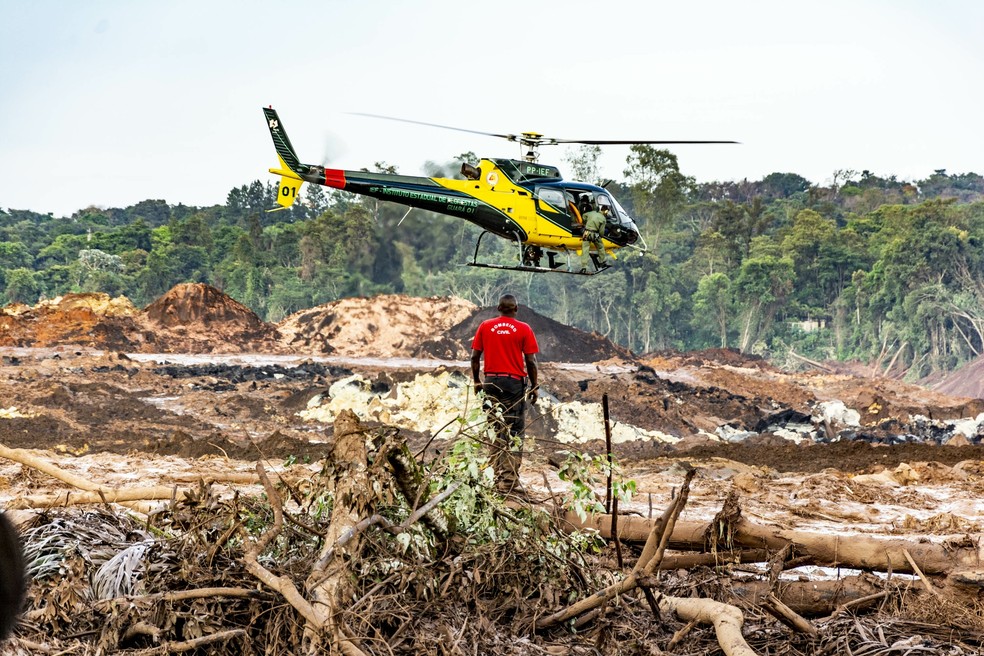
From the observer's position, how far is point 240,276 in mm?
44375

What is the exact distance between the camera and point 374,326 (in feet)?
109

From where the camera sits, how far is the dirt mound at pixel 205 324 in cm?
3244

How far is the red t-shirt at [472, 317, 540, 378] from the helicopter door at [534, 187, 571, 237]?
25.3ft

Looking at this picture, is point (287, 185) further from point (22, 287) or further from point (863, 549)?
point (22, 287)

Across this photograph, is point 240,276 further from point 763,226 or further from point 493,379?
point 493,379

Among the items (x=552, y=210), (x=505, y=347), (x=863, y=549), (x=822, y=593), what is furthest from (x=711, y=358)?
(x=822, y=593)

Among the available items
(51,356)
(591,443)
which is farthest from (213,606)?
(51,356)

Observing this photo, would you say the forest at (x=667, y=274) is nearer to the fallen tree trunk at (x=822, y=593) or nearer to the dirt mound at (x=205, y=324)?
the dirt mound at (x=205, y=324)

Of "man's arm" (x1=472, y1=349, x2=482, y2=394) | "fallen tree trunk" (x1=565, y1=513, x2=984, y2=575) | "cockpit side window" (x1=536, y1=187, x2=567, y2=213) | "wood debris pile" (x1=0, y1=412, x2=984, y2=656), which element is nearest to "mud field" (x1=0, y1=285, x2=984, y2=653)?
"wood debris pile" (x1=0, y1=412, x2=984, y2=656)

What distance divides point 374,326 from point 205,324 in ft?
16.3

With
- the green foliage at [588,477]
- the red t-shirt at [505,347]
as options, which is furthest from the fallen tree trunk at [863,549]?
the red t-shirt at [505,347]

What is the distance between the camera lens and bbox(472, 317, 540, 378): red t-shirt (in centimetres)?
779

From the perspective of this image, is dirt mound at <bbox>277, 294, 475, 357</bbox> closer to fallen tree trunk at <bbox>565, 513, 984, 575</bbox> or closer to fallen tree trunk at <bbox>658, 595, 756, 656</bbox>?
fallen tree trunk at <bbox>565, 513, 984, 575</bbox>

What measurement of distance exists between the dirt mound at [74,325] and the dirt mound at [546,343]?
325 inches
